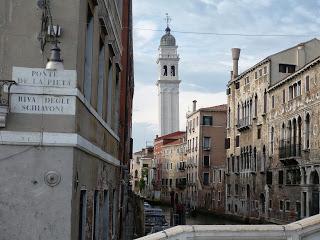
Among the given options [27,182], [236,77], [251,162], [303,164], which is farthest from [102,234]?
[236,77]

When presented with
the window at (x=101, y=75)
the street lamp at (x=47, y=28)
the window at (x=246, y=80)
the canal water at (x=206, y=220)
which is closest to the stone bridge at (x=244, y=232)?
the street lamp at (x=47, y=28)

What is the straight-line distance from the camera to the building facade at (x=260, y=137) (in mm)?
33656

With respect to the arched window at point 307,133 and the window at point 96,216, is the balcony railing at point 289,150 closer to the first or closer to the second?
the arched window at point 307,133

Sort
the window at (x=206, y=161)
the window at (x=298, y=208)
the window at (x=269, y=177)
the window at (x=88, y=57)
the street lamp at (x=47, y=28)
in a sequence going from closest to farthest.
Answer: the street lamp at (x=47, y=28) → the window at (x=88, y=57) → the window at (x=298, y=208) → the window at (x=269, y=177) → the window at (x=206, y=161)

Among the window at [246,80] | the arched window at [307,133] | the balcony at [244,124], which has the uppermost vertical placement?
the window at [246,80]

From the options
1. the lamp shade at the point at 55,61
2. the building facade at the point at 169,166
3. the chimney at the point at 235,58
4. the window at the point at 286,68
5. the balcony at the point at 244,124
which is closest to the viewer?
the lamp shade at the point at 55,61

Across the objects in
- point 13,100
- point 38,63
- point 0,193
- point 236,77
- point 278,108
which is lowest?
point 0,193

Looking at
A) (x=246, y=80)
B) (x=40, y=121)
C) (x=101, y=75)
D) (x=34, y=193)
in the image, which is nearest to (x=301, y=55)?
(x=246, y=80)

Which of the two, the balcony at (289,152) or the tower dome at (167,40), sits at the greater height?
the tower dome at (167,40)

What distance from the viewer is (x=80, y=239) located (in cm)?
663

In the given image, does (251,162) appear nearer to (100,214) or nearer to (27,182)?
(100,214)

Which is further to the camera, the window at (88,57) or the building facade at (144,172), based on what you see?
the building facade at (144,172)

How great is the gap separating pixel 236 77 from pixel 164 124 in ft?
153

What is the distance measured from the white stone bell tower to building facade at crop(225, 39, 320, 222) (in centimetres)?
4500
